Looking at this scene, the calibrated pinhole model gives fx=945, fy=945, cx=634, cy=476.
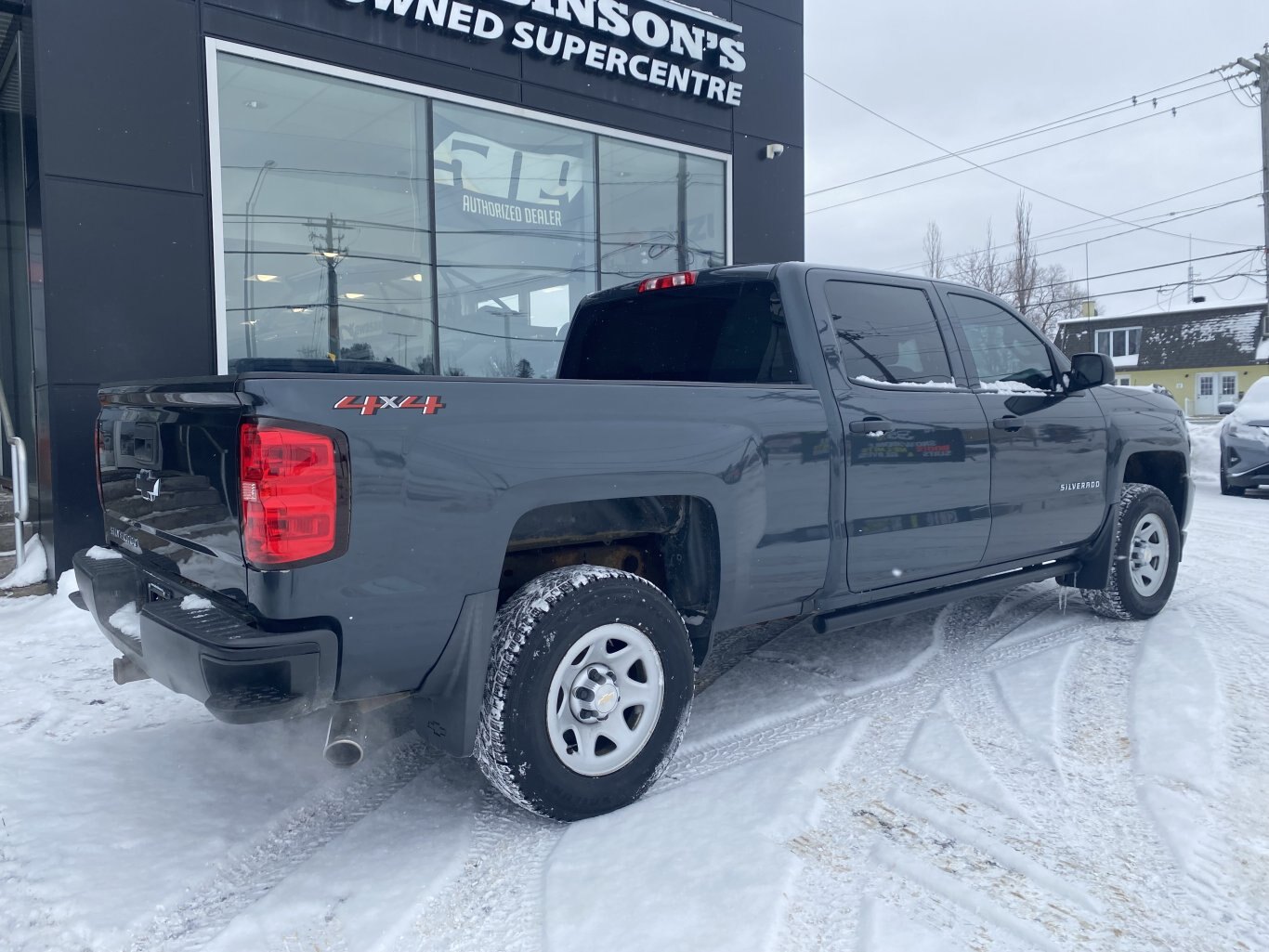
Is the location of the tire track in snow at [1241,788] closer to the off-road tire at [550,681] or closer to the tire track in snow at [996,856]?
the tire track in snow at [996,856]

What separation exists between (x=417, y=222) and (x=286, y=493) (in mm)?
6073

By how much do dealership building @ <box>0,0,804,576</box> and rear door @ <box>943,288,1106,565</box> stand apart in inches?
187

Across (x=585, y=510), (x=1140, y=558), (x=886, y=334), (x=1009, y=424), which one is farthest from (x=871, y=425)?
(x=1140, y=558)

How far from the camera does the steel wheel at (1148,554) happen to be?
17.9 feet

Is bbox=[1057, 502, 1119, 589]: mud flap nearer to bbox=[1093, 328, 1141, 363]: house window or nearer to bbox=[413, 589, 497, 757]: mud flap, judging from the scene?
bbox=[413, 589, 497, 757]: mud flap

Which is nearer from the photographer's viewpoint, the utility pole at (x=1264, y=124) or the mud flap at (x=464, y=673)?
the mud flap at (x=464, y=673)

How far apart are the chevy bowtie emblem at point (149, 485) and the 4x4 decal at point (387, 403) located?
35.9 inches

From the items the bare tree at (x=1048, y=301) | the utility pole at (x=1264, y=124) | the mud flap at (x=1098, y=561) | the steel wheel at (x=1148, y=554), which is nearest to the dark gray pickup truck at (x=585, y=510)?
the mud flap at (x=1098, y=561)

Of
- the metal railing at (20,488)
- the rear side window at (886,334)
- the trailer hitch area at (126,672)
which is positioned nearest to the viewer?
the trailer hitch area at (126,672)

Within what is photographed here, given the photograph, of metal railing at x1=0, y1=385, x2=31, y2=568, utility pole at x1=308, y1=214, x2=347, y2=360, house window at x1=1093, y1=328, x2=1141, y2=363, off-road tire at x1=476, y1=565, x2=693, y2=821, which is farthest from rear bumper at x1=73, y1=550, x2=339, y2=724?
house window at x1=1093, y1=328, x2=1141, y2=363

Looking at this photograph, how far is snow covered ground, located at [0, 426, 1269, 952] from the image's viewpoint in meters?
2.47

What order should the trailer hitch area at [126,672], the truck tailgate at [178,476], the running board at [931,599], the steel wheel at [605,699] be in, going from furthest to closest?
1. the running board at [931,599]
2. the trailer hitch area at [126,672]
3. the steel wheel at [605,699]
4. the truck tailgate at [178,476]

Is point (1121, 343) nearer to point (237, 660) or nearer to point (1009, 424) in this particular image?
point (1009, 424)

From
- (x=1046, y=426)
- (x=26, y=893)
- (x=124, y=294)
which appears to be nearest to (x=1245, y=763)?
(x=1046, y=426)
